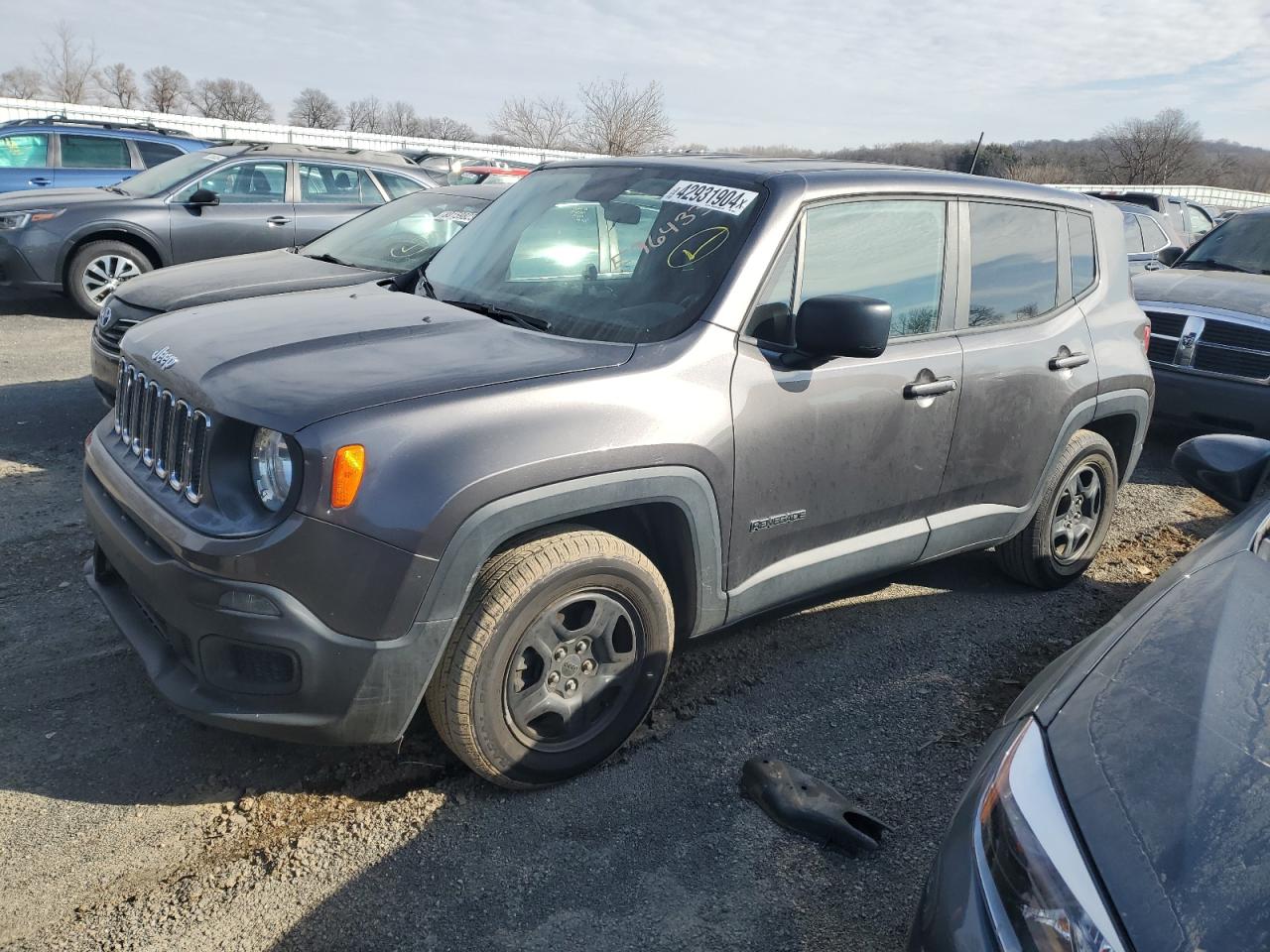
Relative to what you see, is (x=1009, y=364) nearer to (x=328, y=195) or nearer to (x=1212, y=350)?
(x=1212, y=350)

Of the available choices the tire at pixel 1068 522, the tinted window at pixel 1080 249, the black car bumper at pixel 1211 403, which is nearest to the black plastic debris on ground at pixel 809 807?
the tire at pixel 1068 522

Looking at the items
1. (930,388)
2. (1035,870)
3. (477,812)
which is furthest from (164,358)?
(1035,870)

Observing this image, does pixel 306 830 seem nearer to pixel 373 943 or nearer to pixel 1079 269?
pixel 373 943

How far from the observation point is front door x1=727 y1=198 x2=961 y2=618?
318 cm

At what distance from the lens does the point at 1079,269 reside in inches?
175

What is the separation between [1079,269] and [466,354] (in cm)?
295

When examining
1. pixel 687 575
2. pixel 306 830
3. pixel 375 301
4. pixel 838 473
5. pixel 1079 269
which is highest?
pixel 1079 269

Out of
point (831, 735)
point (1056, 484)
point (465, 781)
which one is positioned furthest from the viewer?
point (1056, 484)

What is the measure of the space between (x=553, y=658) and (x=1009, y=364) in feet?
7.23

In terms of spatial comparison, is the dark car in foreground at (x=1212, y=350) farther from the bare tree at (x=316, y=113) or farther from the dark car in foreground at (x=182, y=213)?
the bare tree at (x=316, y=113)

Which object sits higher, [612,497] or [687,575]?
[612,497]

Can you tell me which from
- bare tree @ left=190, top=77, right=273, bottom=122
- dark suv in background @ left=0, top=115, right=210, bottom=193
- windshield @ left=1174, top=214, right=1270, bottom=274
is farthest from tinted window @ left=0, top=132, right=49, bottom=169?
bare tree @ left=190, top=77, right=273, bottom=122

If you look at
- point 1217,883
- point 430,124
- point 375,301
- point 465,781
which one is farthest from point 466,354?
point 430,124

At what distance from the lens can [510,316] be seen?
3.38 m
